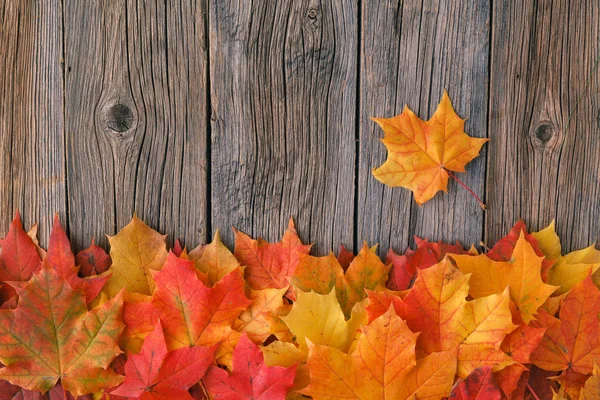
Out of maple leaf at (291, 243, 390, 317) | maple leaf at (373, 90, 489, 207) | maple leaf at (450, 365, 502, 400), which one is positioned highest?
maple leaf at (373, 90, 489, 207)

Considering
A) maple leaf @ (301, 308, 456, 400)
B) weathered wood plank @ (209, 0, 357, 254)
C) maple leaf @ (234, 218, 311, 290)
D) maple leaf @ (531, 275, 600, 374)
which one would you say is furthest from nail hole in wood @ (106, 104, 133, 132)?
maple leaf @ (531, 275, 600, 374)

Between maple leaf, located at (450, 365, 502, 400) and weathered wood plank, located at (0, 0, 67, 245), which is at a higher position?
weathered wood plank, located at (0, 0, 67, 245)

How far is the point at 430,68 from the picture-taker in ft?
4.97

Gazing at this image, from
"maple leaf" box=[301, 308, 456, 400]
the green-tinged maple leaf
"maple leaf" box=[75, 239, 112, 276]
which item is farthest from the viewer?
"maple leaf" box=[75, 239, 112, 276]

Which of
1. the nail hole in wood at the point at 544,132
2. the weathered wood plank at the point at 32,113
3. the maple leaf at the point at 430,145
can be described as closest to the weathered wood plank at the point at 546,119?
the nail hole in wood at the point at 544,132

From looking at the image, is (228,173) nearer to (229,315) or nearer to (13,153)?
(229,315)

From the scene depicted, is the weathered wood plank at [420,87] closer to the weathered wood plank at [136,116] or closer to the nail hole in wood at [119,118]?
the weathered wood plank at [136,116]

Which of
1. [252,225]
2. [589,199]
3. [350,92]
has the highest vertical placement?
[350,92]

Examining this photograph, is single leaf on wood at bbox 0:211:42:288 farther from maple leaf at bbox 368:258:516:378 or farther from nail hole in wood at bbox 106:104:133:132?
maple leaf at bbox 368:258:516:378

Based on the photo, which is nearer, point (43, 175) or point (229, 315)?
point (229, 315)

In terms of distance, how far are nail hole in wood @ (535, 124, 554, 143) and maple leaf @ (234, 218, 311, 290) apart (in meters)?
0.78

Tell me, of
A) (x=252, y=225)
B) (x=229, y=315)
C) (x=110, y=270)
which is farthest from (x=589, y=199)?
(x=110, y=270)

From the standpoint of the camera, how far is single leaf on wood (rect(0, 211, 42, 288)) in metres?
1.52

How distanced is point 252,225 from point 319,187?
24cm
